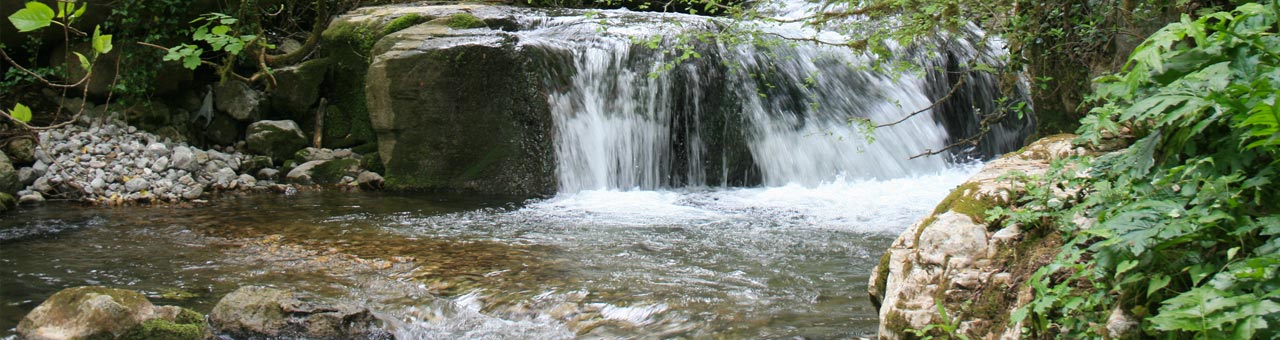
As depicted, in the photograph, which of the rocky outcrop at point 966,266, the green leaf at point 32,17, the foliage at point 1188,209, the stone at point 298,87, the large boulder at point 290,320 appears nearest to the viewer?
the green leaf at point 32,17

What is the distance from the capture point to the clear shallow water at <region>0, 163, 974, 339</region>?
14.1 feet

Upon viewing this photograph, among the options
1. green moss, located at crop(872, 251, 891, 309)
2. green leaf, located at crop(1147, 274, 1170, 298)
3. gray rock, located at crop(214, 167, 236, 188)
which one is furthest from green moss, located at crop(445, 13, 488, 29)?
green leaf, located at crop(1147, 274, 1170, 298)

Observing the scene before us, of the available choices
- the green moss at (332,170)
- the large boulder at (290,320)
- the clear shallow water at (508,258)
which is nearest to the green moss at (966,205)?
the clear shallow water at (508,258)

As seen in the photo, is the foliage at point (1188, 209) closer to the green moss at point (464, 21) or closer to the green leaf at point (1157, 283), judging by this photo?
the green leaf at point (1157, 283)

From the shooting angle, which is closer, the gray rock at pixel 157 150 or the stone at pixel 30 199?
the stone at pixel 30 199

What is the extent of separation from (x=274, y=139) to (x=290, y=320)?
252 inches

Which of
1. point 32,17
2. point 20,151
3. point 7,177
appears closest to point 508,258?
point 32,17

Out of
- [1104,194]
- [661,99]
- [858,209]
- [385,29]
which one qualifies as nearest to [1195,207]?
[1104,194]

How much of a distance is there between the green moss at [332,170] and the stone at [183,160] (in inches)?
44.8

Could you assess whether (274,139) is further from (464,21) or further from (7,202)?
(7,202)

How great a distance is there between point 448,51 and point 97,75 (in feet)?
12.4

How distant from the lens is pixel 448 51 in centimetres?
885

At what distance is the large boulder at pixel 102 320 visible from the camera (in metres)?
3.86

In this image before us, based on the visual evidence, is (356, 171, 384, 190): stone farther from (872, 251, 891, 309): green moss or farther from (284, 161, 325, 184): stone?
(872, 251, 891, 309): green moss
